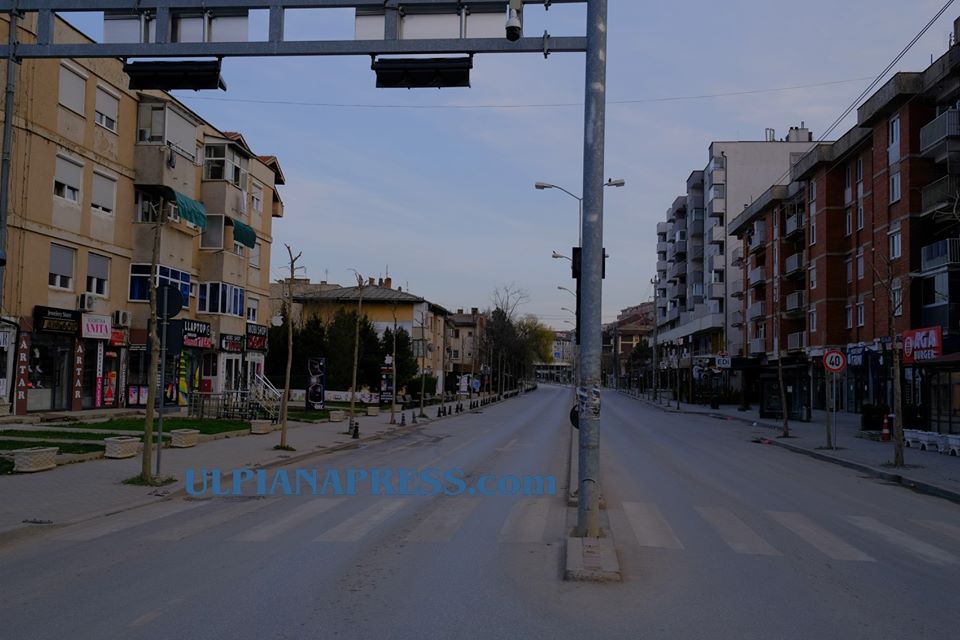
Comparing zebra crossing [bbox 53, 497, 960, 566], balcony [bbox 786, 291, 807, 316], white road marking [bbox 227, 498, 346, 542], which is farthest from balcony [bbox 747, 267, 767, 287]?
white road marking [bbox 227, 498, 346, 542]

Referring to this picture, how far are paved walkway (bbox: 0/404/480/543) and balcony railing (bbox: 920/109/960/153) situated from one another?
29.8 meters

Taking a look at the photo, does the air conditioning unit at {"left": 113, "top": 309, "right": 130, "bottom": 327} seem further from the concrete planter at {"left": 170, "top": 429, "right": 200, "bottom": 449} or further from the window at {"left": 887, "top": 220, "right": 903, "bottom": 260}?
the window at {"left": 887, "top": 220, "right": 903, "bottom": 260}

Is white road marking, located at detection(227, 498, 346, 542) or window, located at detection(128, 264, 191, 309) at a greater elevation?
A: window, located at detection(128, 264, 191, 309)

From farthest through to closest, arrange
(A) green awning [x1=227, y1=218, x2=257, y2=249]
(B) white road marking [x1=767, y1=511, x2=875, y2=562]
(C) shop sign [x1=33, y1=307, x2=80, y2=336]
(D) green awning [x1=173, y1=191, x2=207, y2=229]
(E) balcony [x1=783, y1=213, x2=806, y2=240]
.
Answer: (E) balcony [x1=783, y1=213, x2=806, y2=240], (A) green awning [x1=227, y1=218, x2=257, y2=249], (D) green awning [x1=173, y1=191, x2=207, y2=229], (C) shop sign [x1=33, y1=307, x2=80, y2=336], (B) white road marking [x1=767, y1=511, x2=875, y2=562]

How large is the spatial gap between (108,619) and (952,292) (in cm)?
3910

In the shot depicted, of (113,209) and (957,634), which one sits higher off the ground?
(113,209)

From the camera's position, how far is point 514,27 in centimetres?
982

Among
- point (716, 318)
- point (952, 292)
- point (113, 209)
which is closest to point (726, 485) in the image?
point (113, 209)

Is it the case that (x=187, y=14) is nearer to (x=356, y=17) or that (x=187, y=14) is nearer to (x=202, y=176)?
(x=356, y=17)

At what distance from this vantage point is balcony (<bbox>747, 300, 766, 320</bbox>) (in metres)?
65.5

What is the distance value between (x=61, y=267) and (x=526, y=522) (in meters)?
21.9

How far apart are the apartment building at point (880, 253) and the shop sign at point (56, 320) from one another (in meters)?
26.9

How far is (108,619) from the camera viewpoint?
6.52 metres

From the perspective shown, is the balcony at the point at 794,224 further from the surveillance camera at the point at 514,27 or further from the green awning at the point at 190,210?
the surveillance camera at the point at 514,27
